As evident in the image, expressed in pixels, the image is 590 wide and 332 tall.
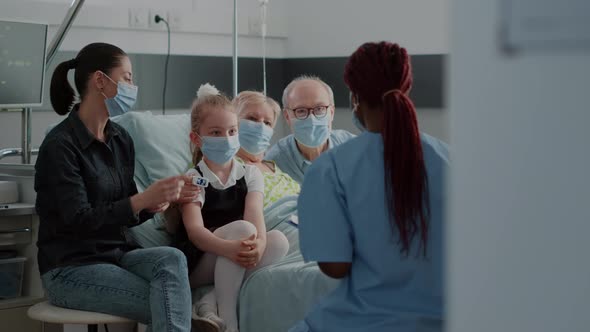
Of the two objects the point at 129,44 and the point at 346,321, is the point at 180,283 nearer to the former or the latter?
the point at 346,321

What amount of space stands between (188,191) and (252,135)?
1.60ft

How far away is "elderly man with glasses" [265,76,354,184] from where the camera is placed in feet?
10.1

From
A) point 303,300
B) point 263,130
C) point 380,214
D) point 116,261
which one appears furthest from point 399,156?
point 263,130

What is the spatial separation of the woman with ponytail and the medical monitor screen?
50 cm

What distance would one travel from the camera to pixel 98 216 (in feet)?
7.87

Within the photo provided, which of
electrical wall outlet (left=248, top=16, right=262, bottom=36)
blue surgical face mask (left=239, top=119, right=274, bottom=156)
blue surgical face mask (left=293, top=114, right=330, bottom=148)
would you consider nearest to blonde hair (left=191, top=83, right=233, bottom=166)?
blue surgical face mask (left=239, top=119, right=274, bottom=156)

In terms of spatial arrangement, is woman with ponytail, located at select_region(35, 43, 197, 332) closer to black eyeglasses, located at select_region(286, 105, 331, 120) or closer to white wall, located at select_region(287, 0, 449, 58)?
black eyeglasses, located at select_region(286, 105, 331, 120)

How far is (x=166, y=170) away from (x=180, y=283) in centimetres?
61

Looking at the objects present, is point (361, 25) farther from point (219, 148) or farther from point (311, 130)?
point (219, 148)

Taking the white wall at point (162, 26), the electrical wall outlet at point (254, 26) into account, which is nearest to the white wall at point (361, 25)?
the white wall at point (162, 26)

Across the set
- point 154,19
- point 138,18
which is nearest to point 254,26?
point 154,19

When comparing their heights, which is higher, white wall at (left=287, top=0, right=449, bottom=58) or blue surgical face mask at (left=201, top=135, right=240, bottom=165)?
white wall at (left=287, top=0, right=449, bottom=58)

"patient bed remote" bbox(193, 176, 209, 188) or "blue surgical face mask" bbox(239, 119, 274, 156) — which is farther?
"blue surgical face mask" bbox(239, 119, 274, 156)

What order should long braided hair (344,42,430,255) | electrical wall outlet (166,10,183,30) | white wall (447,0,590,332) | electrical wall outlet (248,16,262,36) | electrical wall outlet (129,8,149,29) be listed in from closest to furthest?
white wall (447,0,590,332) < long braided hair (344,42,430,255) < electrical wall outlet (129,8,149,29) < electrical wall outlet (166,10,183,30) < electrical wall outlet (248,16,262,36)
